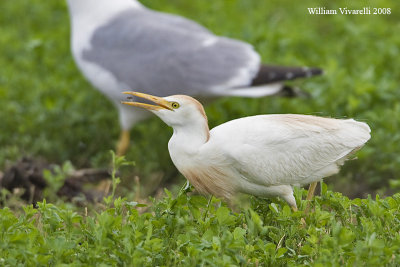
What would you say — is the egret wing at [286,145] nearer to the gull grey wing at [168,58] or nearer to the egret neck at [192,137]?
the egret neck at [192,137]

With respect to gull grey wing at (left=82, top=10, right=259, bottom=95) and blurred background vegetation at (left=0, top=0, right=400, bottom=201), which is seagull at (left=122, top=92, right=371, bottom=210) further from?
gull grey wing at (left=82, top=10, right=259, bottom=95)

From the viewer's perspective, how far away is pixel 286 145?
3.26 meters

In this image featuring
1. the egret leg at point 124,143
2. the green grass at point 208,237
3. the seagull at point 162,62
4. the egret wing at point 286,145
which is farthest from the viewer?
the egret leg at point 124,143

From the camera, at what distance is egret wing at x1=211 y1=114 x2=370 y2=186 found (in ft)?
10.5

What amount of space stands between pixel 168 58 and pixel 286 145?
2236 millimetres

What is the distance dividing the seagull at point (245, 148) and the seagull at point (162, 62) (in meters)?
1.83

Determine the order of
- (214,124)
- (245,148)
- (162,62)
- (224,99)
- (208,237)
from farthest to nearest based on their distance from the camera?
1. (224,99)
2. (214,124)
3. (162,62)
4. (245,148)
5. (208,237)

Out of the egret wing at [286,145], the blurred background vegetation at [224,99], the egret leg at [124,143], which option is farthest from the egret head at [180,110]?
the egret leg at [124,143]

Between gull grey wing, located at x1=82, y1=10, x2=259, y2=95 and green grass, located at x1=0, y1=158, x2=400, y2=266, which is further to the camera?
gull grey wing, located at x1=82, y1=10, x2=259, y2=95

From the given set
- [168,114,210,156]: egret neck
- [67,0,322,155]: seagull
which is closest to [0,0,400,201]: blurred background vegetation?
[67,0,322,155]: seagull

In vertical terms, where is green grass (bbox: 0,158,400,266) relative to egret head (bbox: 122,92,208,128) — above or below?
below

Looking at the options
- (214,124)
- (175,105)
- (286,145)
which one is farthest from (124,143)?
(286,145)

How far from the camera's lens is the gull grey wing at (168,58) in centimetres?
522

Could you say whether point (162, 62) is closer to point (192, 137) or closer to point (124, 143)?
point (124, 143)
